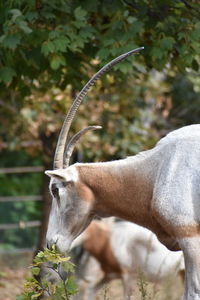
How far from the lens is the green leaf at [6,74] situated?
6.75 metres

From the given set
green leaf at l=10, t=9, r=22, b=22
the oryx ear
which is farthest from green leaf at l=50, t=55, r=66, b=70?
the oryx ear

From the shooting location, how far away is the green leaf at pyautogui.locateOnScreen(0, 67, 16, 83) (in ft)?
22.2

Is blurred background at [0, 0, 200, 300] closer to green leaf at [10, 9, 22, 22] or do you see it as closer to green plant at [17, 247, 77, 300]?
green leaf at [10, 9, 22, 22]

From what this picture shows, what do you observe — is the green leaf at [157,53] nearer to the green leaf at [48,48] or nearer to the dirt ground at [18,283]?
the green leaf at [48,48]

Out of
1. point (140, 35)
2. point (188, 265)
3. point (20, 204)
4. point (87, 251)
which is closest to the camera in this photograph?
point (188, 265)

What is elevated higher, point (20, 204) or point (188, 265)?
point (188, 265)

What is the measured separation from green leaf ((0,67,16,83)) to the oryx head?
1.06 m

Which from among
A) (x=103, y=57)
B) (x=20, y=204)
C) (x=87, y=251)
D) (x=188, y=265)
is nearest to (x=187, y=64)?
(x=103, y=57)

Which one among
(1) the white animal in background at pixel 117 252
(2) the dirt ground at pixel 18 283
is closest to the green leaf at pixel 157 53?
(2) the dirt ground at pixel 18 283

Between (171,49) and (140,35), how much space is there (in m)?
0.49

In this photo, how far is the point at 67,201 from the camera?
586 centimetres

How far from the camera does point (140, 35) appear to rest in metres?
7.31

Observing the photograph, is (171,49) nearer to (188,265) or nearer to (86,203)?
(86,203)

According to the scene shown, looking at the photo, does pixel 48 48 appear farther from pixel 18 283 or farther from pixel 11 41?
pixel 18 283
